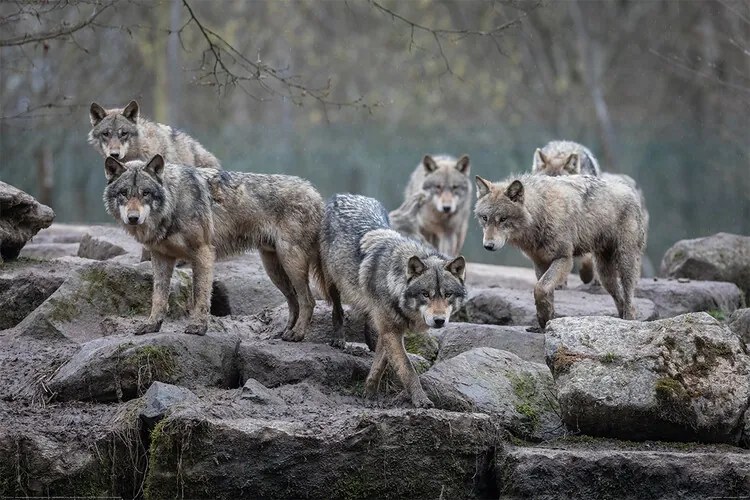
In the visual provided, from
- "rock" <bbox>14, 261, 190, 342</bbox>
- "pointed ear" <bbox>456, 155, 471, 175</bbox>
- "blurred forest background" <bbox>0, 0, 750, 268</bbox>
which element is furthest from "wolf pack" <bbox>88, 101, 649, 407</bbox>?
"pointed ear" <bbox>456, 155, 471, 175</bbox>

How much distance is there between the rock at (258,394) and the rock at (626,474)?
1.82 m

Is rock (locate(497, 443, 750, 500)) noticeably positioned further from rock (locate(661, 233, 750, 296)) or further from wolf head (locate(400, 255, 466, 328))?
rock (locate(661, 233, 750, 296))

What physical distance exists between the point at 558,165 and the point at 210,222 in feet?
16.0

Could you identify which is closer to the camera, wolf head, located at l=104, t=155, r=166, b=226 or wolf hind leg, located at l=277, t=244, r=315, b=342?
wolf head, located at l=104, t=155, r=166, b=226

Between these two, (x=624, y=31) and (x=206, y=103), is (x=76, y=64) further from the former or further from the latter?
(x=624, y=31)

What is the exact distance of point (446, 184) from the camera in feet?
51.9

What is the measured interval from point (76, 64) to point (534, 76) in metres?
16.8

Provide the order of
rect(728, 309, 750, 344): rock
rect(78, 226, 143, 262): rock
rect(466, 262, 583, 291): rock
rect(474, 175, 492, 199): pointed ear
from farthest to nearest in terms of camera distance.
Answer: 1. rect(466, 262, 583, 291): rock
2. rect(78, 226, 143, 262): rock
3. rect(474, 175, 492, 199): pointed ear
4. rect(728, 309, 750, 344): rock

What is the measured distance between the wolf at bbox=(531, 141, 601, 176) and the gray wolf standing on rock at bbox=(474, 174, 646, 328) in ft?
4.50

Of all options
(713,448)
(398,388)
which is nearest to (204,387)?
(398,388)

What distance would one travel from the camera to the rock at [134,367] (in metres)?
8.09

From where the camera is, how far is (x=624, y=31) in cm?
3600

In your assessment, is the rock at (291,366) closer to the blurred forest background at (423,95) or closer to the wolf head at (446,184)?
the blurred forest background at (423,95)

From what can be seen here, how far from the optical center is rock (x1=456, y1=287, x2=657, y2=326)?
35.7ft
